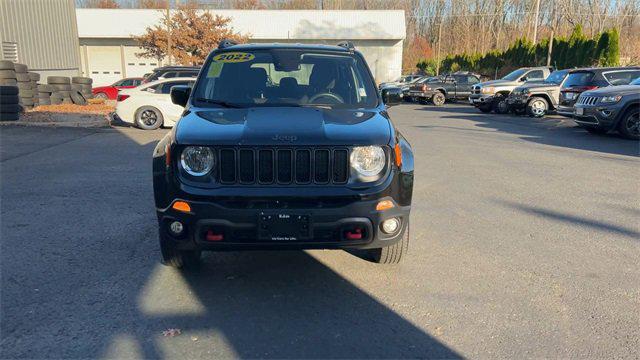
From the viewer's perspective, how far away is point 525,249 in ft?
15.8

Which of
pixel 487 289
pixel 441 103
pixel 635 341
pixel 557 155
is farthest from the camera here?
pixel 441 103

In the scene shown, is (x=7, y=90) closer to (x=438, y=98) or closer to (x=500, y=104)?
(x=500, y=104)

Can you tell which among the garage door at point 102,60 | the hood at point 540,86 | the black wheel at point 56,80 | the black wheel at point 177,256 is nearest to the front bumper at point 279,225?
the black wheel at point 177,256

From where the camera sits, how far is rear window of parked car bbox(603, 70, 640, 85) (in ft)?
47.2

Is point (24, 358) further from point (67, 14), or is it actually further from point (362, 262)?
point (67, 14)

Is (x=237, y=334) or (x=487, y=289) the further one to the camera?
(x=487, y=289)

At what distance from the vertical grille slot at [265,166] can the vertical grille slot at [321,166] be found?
1.02 ft

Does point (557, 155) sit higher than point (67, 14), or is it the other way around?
point (67, 14)

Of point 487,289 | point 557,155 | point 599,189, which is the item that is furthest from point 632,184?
point 487,289

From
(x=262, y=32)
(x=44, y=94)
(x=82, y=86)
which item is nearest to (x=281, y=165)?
(x=44, y=94)

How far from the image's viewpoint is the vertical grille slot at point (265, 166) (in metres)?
3.46

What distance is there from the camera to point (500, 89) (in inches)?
808

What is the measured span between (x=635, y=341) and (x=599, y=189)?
14.9 feet

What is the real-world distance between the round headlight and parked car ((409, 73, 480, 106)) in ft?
82.5
